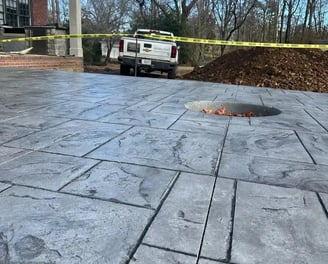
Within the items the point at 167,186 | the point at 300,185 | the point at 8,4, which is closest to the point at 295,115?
the point at 300,185

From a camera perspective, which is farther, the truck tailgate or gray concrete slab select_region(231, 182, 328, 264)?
the truck tailgate

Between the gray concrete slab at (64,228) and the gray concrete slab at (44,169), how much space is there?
128 mm

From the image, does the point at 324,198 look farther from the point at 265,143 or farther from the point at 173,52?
the point at 173,52

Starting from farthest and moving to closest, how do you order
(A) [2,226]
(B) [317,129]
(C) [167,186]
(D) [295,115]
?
(D) [295,115], (B) [317,129], (C) [167,186], (A) [2,226]

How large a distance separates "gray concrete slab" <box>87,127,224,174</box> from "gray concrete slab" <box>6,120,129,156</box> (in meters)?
0.12

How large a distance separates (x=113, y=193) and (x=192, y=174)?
0.60 metres

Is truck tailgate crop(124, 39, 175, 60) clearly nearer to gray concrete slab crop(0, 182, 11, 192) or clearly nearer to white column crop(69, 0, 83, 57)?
white column crop(69, 0, 83, 57)

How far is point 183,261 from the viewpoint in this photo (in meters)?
1.41

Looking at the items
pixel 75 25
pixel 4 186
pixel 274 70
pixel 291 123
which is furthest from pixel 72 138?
pixel 75 25

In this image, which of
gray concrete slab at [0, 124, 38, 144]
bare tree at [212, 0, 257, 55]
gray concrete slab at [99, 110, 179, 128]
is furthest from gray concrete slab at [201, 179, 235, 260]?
bare tree at [212, 0, 257, 55]

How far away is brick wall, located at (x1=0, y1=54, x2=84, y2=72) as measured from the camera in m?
10.4

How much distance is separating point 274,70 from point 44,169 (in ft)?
33.5

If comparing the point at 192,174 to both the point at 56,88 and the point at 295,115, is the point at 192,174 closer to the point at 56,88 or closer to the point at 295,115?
the point at 295,115

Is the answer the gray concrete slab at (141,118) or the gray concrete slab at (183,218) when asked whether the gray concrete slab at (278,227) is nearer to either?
the gray concrete slab at (183,218)
